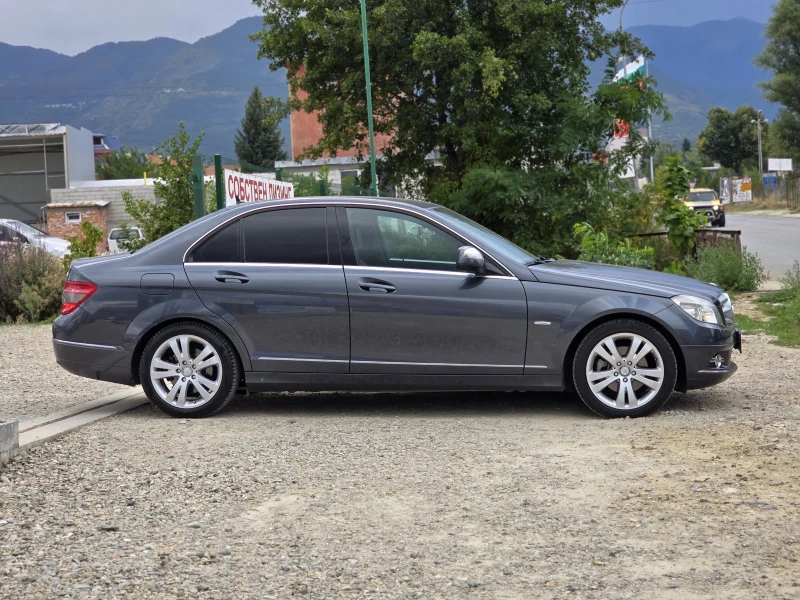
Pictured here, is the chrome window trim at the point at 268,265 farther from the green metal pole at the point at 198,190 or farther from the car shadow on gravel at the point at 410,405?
the green metal pole at the point at 198,190

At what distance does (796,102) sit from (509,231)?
5458 cm

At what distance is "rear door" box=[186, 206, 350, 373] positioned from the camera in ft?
25.1

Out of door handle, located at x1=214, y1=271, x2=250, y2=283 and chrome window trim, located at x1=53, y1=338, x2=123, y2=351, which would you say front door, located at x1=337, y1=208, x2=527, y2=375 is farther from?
chrome window trim, located at x1=53, y1=338, x2=123, y2=351

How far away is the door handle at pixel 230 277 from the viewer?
7.77 m

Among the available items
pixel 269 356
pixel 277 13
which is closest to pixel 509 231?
pixel 277 13

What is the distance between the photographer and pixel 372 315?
759cm

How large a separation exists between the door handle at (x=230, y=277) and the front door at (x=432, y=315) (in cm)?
75

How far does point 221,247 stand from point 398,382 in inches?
65.1

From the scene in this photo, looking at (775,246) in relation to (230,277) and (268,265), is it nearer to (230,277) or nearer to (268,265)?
(268,265)

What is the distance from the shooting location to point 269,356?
7.73 m

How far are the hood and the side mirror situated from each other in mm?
386

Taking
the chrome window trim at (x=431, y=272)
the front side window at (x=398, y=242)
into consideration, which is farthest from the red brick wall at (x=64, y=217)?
the chrome window trim at (x=431, y=272)

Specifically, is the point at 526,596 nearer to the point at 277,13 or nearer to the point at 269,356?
the point at 269,356

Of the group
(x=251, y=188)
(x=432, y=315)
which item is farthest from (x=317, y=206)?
(x=251, y=188)
